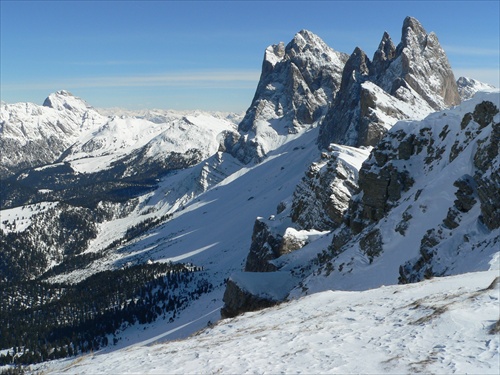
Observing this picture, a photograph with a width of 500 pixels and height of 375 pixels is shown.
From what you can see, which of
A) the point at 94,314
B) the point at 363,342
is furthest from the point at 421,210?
the point at 94,314

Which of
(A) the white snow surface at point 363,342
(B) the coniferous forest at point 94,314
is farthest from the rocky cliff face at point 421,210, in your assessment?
(B) the coniferous forest at point 94,314

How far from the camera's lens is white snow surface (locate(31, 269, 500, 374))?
14625mm

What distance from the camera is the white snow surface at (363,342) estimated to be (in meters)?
14.6

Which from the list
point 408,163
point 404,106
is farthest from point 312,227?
point 404,106

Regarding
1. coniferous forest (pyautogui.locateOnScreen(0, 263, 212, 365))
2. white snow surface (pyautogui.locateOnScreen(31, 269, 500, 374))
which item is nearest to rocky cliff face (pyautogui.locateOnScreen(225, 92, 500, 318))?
white snow surface (pyautogui.locateOnScreen(31, 269, 500, 374))

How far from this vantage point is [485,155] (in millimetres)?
40688

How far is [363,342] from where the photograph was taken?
17.2 m

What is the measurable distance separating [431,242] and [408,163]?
2476cm

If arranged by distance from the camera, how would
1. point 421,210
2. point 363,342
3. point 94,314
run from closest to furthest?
point 363,342
point 421,210
point 94,314

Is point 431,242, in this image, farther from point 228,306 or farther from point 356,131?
point 356,131

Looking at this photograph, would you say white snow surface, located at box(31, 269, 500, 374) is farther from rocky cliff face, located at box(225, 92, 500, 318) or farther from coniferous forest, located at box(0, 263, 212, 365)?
coniferous forest, located at box(0, 263, 212, 365)

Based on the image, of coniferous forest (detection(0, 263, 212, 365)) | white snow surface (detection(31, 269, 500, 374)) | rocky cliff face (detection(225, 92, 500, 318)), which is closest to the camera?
white snow surface (detection(31, 269, 500, 374))

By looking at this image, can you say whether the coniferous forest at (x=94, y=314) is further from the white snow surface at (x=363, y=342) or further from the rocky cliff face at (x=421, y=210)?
the white snow surface at (x=363, y=342)

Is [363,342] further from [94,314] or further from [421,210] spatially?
[94,314]
